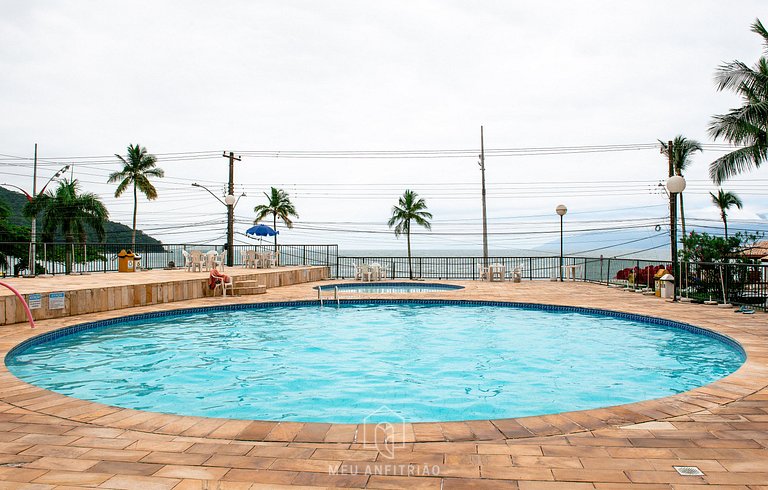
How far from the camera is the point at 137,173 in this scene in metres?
33.5

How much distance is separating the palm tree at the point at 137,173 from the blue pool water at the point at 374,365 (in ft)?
86.5

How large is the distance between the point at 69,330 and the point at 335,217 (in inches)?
1405

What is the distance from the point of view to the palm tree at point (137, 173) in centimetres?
3309

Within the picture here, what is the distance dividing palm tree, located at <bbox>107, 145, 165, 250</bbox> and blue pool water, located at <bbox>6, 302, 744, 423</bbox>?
26.4m

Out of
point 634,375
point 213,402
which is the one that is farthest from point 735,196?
point 213,402

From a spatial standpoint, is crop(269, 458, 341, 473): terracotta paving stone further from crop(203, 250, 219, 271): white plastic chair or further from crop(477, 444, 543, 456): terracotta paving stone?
crop(203, 250, 219, 271): white plastic chair

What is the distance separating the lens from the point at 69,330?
838 cm

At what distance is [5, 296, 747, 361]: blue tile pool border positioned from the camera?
7309 millimetres

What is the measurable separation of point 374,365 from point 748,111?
13.7 meters

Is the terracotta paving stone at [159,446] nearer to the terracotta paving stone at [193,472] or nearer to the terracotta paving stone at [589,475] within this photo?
the terracotta paving stone at [193,472]

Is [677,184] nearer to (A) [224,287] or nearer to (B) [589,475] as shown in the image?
(B) [589,475]

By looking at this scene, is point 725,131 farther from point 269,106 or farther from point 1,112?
point 1,112

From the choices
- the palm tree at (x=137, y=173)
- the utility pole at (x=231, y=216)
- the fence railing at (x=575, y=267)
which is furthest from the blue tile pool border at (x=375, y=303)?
the palm tree at (x=137, y=173)

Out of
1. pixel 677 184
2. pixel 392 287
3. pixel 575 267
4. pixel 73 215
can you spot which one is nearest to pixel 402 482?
pixel 677 184
